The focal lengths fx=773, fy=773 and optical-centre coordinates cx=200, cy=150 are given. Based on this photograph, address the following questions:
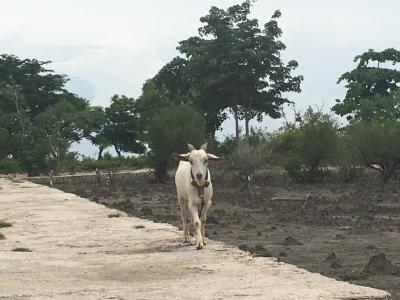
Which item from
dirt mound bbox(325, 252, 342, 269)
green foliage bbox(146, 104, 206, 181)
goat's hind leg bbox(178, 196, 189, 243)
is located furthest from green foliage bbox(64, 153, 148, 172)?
dirt mound bbox(325, 252, 342, 269)

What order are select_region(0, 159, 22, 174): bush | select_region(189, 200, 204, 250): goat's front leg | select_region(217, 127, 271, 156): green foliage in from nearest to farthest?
select_region(189, 200, 204, 250): goat's front leg → select_region(217, 127, 271, 156): green foliage → select_region(0, 159, 22, 174): bush

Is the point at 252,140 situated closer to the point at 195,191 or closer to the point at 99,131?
the point at 99,131

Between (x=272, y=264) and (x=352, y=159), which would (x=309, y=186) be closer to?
(x=352, y=159)

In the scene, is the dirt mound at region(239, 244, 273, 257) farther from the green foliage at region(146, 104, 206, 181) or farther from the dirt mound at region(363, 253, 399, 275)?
the green foliage at region(146, 104, 206, 181)

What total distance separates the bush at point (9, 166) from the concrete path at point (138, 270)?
36899 mm

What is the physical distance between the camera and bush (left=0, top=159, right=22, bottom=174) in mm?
52219

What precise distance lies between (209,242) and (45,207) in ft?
34.2

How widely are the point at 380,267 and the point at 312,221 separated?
316 inches

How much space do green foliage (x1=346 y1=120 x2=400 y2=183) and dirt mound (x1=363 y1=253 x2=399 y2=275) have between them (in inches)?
938

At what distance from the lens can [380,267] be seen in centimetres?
1038

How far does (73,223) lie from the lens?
17.2 m

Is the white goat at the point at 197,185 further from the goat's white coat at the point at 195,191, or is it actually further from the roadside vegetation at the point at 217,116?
the roadside vegetation at the point at 217,116

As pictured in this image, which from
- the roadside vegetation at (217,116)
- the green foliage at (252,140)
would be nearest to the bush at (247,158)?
the roadside vegetation at (217,116)

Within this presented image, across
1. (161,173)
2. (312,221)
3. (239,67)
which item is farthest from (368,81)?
(312,221)
